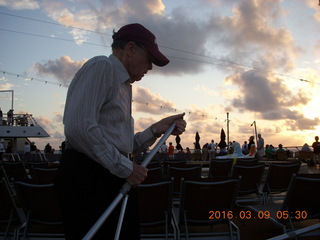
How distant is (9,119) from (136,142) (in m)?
27.7

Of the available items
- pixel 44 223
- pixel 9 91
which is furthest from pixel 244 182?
pixel 9 91

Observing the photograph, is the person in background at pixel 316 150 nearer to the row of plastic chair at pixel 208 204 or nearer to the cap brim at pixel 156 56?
the row of plastic chair at pixel 208 204

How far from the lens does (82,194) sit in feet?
4.37

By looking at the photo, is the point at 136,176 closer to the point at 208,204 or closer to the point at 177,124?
the point at 177,124

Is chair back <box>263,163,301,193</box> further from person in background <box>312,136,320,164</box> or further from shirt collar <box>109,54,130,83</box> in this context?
person in background <box>312,136,320,164</box>

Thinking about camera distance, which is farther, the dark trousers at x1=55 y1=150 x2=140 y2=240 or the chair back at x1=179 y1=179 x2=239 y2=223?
the chair back at x1=179 y1=179 x2=239 y2=223

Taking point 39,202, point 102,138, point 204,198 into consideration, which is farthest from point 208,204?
point 102,138

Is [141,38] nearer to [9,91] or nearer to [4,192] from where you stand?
[4,192]

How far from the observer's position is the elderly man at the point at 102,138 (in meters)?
1.25

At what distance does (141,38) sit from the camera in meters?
1.51

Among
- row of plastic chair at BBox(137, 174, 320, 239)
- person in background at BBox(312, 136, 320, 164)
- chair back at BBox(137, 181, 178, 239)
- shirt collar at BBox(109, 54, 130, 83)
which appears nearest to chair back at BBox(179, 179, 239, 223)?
row of plastic chair at BBox(137, 174, 320, 239)

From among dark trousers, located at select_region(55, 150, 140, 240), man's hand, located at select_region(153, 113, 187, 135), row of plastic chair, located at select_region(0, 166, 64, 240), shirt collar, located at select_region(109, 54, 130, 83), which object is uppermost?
shirt collar, located at select_region(109, 54, 130, 83)

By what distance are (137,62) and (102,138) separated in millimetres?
481

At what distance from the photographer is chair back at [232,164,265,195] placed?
4727 mm
